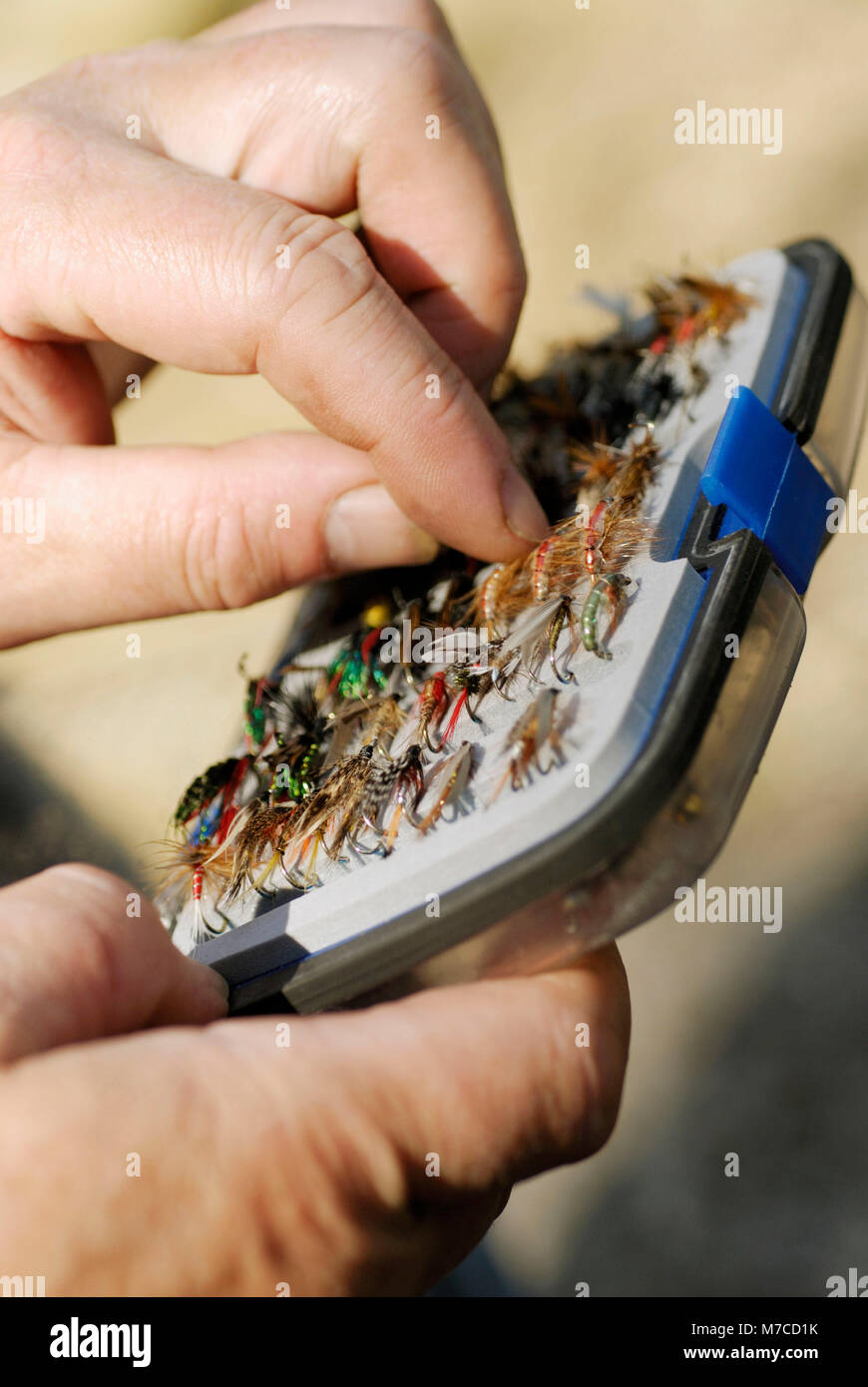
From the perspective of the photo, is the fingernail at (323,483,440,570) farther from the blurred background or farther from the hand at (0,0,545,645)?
the blurred background

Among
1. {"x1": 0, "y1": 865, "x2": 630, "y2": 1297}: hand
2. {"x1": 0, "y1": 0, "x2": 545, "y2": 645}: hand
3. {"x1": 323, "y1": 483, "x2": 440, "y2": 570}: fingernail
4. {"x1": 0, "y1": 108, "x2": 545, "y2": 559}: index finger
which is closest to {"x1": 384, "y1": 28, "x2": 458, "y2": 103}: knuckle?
{"x1": 0, "y1": 0, "x2": 545, "y2": 645}: hand

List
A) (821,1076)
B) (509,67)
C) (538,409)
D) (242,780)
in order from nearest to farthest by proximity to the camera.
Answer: (242,780) → (538,409) → (821,1076) → (509,67)

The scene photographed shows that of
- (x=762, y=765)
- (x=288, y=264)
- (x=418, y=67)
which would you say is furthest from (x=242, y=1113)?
(x=762, y=765)

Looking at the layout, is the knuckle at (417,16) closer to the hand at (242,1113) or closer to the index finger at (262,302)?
the index finger at (262,302)

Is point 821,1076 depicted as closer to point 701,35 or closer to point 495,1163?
point 495,1163

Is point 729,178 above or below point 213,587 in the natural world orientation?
above

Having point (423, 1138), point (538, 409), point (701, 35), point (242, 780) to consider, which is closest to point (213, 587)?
point (242, 780)
